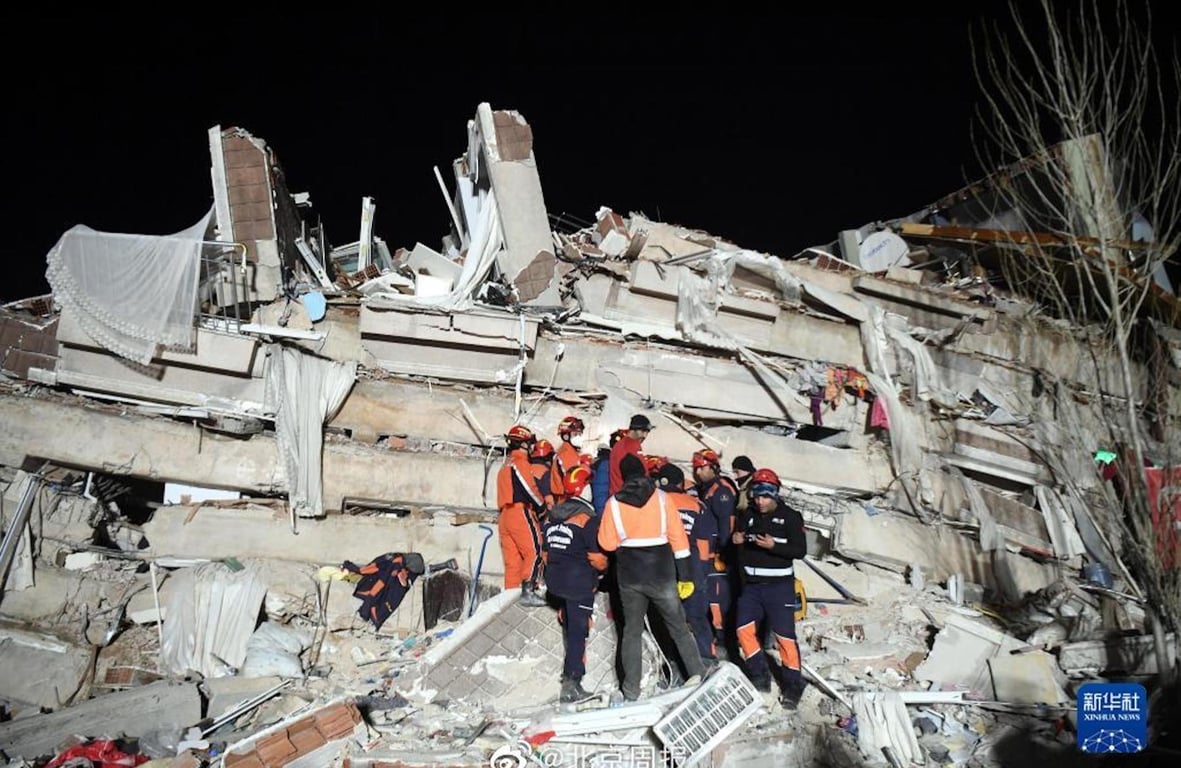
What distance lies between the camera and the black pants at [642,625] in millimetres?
6074

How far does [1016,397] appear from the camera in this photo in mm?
11227

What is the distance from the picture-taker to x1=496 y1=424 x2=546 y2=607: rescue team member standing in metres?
7.33

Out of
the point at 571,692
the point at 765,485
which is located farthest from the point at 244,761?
the point at 765,485

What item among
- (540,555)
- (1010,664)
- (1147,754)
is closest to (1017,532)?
(1010,664)

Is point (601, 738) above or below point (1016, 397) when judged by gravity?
below

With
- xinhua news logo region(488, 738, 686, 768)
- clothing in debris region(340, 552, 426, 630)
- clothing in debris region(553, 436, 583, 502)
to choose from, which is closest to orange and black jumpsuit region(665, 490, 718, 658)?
clothing in debris region(553, 436, 583, 502)

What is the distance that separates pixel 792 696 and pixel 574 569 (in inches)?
75.7

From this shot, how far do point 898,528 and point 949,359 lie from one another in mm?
2842

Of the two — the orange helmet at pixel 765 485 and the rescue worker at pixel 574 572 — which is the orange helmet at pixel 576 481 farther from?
the orange helmet at pixel 765 485

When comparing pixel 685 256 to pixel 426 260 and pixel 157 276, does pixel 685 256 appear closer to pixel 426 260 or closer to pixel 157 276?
pixel 426 260

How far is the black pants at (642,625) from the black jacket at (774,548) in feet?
2.13

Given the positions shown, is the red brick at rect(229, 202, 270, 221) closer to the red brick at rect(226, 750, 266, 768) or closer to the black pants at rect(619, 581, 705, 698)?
the red brick at rect(226, 750, 266, 768)

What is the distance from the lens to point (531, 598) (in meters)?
7.24

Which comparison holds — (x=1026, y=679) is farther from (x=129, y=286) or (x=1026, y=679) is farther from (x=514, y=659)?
(x=129, y=286)
